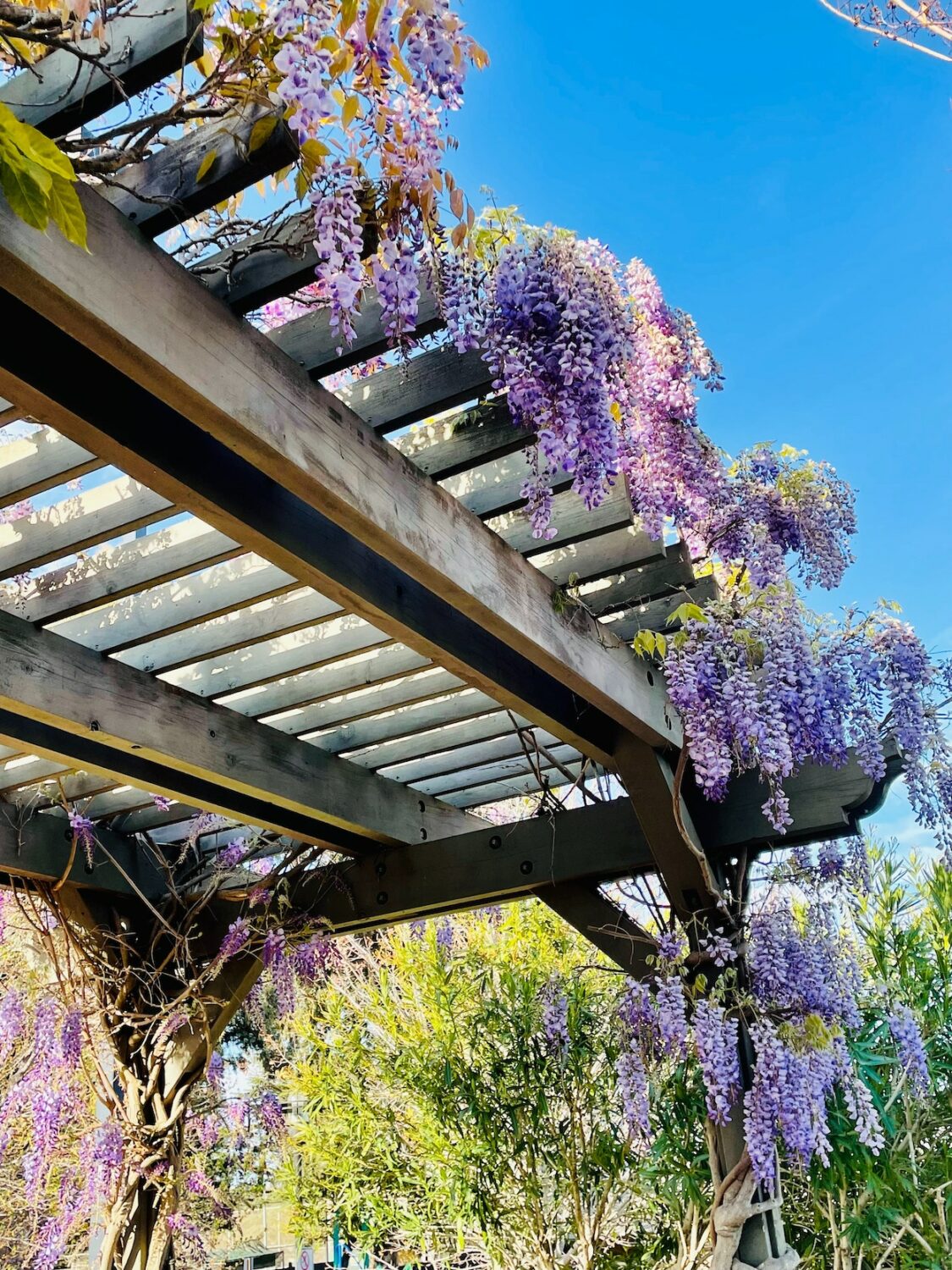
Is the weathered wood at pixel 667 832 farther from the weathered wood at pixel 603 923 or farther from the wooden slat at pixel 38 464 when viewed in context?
the wooden slat at pixel 38 464

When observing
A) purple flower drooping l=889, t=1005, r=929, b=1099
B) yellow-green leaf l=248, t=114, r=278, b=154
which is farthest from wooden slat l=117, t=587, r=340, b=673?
purple flower drooping l=889, t=1005, r=929, b=1099

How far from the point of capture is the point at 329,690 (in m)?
2.62

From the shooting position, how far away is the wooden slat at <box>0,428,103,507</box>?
68.8 inches

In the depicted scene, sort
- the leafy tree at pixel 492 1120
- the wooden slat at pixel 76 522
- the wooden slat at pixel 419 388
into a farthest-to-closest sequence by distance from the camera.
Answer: the leafy tree at pixel 492 1120, the wooden slat at pixel 76 522, the wooden slat at pixel 419 388

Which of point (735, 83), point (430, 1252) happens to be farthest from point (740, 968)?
point (735, 83)

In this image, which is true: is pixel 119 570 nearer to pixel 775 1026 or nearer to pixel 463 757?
pixel 463 757

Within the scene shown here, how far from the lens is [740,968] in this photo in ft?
8.80

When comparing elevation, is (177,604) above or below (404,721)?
above

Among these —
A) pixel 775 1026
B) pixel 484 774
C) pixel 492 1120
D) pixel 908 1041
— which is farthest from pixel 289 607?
pixel 492 1120

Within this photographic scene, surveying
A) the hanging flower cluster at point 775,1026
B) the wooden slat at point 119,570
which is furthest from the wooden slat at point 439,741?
the wooden slat at point 119,570

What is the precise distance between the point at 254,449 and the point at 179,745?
4.20 feet

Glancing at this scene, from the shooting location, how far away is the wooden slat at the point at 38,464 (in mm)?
1747

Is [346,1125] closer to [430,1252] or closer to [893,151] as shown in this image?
[430,1252]

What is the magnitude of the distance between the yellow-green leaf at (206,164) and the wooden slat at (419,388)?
48 cm
